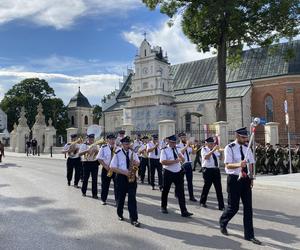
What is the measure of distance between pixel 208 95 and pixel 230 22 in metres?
29.5

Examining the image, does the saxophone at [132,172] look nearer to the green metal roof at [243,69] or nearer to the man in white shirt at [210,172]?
the man in white shirt at [210,172]

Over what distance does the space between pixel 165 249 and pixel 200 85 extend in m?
48.4

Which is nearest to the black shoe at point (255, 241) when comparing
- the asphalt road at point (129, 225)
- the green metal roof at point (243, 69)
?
the asphalt road at point (129, 225)

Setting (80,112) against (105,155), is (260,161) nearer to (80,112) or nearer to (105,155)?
(105,155)


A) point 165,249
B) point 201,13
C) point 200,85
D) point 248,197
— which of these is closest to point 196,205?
point 248,197

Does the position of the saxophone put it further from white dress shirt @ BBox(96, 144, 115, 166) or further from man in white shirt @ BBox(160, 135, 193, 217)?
white dress shirt @ BBox(96, 144, 115, 166)

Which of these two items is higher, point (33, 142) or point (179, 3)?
point (179, 3)

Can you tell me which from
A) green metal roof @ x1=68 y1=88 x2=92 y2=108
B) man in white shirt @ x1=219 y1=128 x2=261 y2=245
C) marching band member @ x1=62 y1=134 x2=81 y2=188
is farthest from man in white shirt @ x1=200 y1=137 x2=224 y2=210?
green metal roof @ x1=68 y1=88 x2=92 y2=108

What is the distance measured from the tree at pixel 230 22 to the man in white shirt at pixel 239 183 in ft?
48.4

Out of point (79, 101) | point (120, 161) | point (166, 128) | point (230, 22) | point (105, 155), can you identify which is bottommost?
point (120, 161)

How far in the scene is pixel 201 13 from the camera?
21.2 m

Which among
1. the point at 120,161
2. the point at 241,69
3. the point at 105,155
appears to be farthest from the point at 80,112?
the point at 120,161

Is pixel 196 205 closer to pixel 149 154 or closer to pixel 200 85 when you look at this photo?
pixel 149 154

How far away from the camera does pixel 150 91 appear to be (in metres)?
53.5
